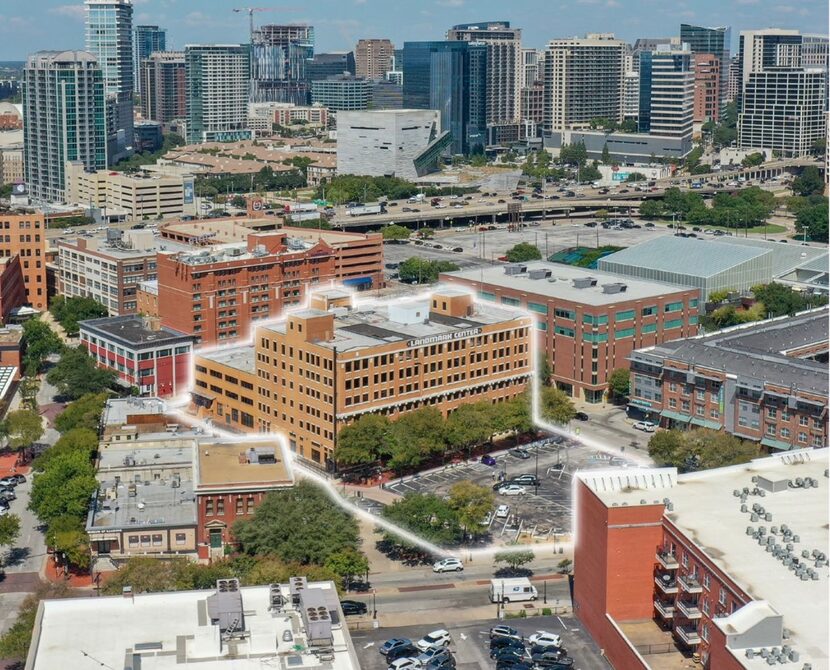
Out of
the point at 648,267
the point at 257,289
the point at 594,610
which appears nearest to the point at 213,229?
the point at 257,289

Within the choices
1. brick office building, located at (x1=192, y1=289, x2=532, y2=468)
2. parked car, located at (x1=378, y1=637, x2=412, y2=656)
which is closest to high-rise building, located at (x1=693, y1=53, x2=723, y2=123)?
brick office building, located at (x1=192, y1=289, x2=532, y2=468)

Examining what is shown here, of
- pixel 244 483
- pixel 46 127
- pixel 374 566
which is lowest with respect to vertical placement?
pixel 374 566

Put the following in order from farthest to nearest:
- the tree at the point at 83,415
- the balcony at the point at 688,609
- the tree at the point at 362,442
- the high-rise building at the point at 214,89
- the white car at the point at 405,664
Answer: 1. the high-rise building at the point at 214,89
2. the tree at the point at 83,415
3. the tree at the point at 362,442
4. the white car at the point at 405,664
5. the balcony at the point at 688,609

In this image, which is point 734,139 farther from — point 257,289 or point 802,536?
point 802,536

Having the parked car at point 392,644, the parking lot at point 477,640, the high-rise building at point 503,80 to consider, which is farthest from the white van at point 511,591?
the high-rise building at point 503,80

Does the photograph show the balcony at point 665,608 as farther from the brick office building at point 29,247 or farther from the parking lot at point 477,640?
the brick office building at point 29,247

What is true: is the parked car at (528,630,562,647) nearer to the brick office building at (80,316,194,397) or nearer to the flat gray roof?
the flat gray roof
